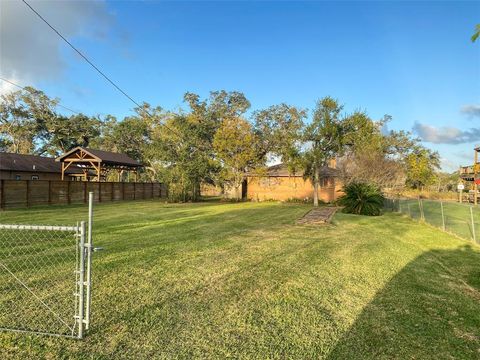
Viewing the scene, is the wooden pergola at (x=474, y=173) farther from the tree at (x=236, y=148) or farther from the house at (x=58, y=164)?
the house at (x=58, y=164)

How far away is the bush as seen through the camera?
726 inches

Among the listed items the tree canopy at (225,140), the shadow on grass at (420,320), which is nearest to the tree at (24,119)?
the tree canopy at (225,140)

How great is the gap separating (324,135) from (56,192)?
1944 cm

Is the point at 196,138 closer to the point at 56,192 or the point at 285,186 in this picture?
the point at 285,186

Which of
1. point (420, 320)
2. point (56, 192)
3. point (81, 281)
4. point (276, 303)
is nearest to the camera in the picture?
point (81, 281)

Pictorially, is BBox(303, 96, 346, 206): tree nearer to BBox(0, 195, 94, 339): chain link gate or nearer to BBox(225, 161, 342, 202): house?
BBox(225, 161, 342, 202): house

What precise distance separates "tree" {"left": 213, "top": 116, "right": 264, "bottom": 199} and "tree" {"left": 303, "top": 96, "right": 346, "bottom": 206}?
542 centimetres

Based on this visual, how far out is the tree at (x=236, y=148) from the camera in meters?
29.2

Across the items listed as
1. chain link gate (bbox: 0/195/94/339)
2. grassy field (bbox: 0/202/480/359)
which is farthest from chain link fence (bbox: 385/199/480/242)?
chain link gate (bbox: 0/195/94/339)

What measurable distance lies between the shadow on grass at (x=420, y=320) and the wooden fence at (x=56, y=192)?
19586mm

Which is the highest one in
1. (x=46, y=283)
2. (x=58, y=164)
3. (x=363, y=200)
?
(x=58, y=164)

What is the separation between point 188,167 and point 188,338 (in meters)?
24.7

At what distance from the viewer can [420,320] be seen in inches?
169

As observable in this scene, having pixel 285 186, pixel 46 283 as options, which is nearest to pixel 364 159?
pixel 285 186
